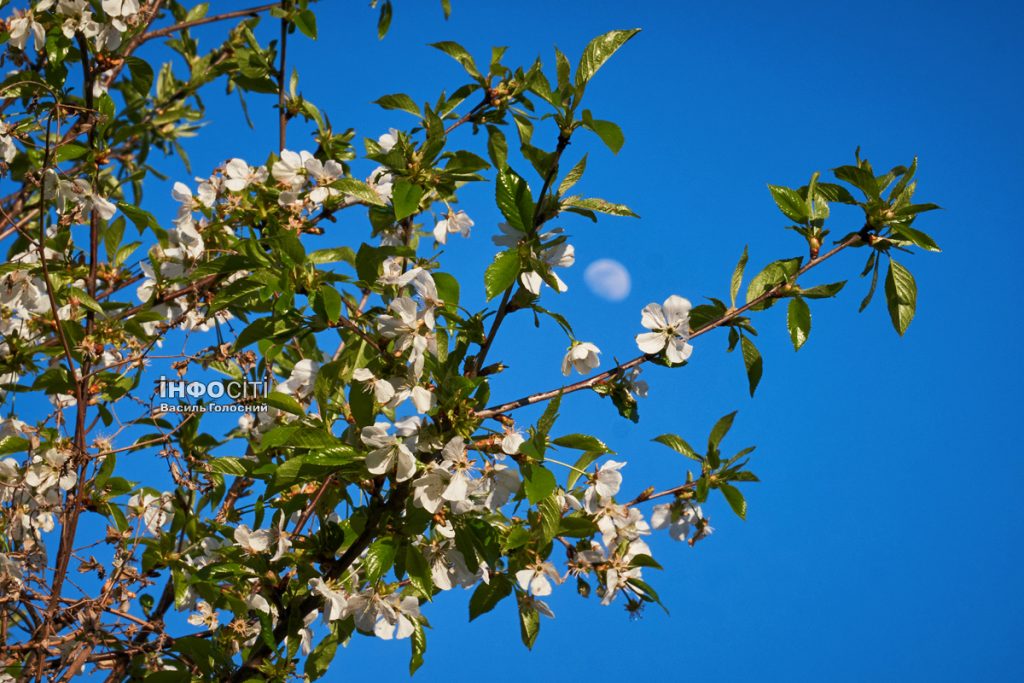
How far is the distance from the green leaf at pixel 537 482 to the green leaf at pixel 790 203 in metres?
0.63

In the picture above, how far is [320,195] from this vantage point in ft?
6.03

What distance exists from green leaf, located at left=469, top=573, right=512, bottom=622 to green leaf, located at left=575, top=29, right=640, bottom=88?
88 cm

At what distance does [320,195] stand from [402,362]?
53 cm

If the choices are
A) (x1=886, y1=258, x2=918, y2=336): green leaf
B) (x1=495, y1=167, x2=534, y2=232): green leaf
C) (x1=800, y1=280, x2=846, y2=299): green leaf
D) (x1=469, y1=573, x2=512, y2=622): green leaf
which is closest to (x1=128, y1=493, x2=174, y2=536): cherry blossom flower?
(x1=469, y1=573, x2=512, y2=622): green leaf

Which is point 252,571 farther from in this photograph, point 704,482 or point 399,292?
point 704,482

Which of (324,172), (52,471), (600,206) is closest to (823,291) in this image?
(600,206)

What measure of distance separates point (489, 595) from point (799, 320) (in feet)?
2.43


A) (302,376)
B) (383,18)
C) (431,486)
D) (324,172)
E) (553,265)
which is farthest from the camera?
(383,18)

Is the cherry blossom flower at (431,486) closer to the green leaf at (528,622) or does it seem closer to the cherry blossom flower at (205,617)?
the green leaf at (528,622)

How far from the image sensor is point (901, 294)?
1.55 meters

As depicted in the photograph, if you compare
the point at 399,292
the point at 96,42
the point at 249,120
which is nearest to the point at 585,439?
the point at 399,292

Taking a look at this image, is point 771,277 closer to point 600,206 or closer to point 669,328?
point 669,328

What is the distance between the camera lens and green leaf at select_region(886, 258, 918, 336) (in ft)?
5.07

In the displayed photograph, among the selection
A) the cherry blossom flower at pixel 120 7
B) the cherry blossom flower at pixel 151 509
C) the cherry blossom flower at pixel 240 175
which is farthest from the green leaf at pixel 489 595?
the cherry blossom flower at pixel 120 7
